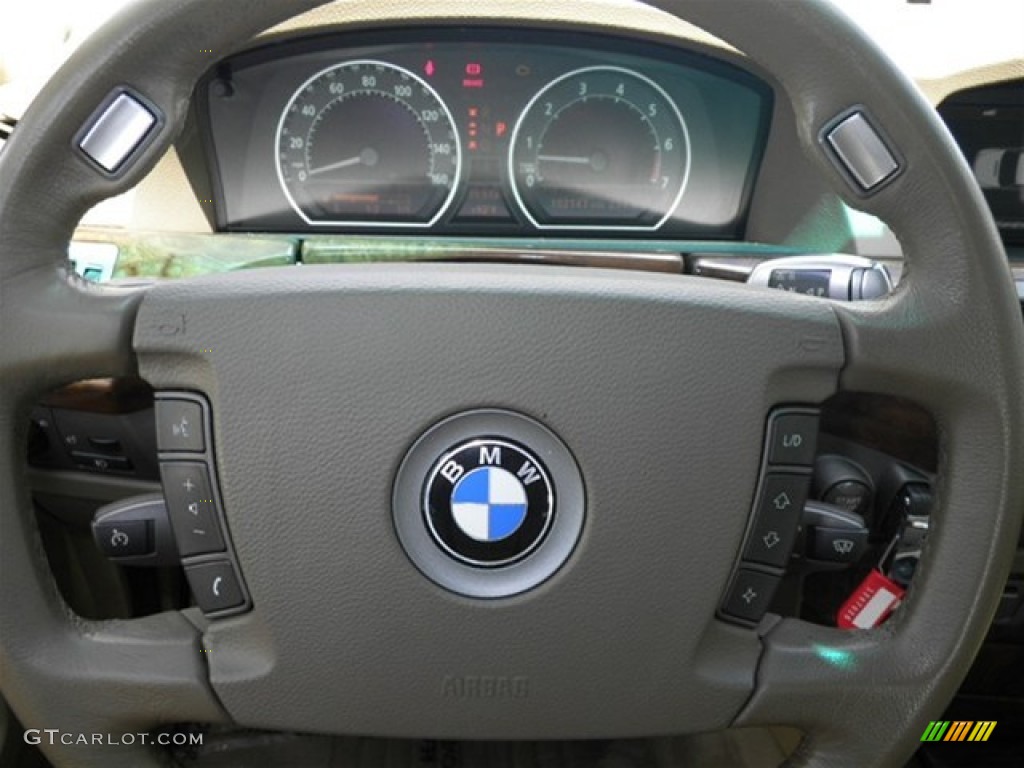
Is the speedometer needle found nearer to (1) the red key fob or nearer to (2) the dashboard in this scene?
(2) the dashboard

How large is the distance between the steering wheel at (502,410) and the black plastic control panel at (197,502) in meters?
0.01

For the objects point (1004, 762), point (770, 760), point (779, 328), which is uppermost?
point (779, 328)

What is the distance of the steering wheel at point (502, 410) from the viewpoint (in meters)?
0.80

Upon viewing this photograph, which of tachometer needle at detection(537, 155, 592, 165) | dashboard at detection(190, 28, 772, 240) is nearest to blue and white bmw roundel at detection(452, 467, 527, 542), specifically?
dashboard at detection(190, 28, 772, 240)

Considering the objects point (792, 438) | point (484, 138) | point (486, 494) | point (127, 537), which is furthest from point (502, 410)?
point (484, 138)

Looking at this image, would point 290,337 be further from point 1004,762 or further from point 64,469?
point 1004,762

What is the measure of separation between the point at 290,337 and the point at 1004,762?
1423mm

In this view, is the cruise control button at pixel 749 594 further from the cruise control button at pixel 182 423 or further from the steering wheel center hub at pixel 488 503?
the cruise control button at pixel 182 423

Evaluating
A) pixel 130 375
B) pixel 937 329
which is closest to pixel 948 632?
pixel 937 329

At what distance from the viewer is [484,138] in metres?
1.97

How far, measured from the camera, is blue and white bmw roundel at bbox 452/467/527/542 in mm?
815

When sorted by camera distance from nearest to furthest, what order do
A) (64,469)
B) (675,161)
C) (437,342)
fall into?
(437,342) < (64,469) < (675,161)

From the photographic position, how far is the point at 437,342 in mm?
812

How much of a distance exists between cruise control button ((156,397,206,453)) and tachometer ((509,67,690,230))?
1240mm
